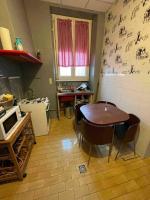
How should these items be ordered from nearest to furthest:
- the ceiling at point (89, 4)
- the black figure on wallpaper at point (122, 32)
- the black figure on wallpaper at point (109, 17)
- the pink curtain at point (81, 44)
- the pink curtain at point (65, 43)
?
1. the black figure on wallpaper at point (122, 32)
2. the ceiling at point (89, 4)
3. the black figure on wallpaper at point (109, 17)
4. the pink curtain at point (65, 43)
5. the pink curtain at point (81, 44)

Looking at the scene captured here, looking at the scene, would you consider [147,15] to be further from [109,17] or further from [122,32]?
[109,17]

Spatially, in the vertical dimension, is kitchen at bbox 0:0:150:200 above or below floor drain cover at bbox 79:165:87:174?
above

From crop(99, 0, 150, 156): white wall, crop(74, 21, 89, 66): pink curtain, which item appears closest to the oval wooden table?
crop(99, 0, 150, 156): white wall

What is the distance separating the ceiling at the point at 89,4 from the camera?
7.17 feet

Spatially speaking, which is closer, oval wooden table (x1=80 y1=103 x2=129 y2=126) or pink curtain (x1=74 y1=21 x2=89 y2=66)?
oval wooden table (x1=80 y1=103 x2=129 y2=126)

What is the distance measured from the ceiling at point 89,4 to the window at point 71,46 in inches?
13.9

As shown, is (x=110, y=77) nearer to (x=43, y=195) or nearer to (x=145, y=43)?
(x=145, y=43)

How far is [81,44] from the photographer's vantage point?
292 centimetres

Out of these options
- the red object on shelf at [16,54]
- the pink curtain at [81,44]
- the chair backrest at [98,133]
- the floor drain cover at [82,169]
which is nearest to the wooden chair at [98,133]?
the chair backrest at [98,133]

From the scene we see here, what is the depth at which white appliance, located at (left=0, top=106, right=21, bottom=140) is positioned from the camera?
112 centimetres

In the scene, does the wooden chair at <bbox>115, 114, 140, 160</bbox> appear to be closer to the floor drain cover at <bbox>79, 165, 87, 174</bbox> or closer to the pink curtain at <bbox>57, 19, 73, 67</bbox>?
the floor drain cover at <bbox>79, 165, 87, 174</bbox>

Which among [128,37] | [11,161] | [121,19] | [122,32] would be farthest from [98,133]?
[121,19]

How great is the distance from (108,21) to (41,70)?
81.8 inches

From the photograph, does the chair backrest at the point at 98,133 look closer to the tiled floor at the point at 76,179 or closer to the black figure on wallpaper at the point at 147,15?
the tiled floor at the point at 76,179
